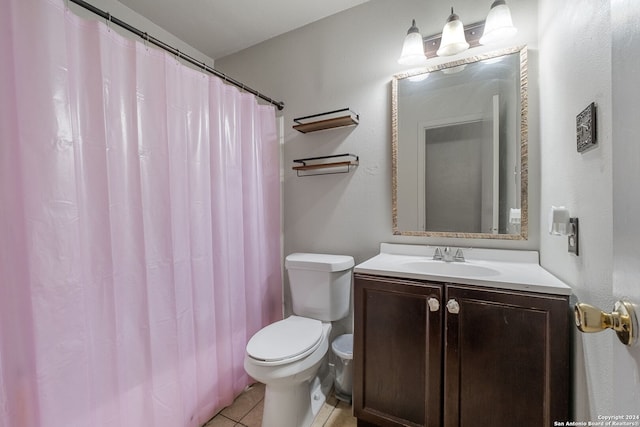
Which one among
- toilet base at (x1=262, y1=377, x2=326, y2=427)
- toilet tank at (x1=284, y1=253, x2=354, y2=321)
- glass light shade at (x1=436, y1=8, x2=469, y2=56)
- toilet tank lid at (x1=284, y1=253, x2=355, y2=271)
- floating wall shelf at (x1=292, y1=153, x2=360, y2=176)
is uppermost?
glass light shade at (x1=436, y1=8, x2=469, y2=56)

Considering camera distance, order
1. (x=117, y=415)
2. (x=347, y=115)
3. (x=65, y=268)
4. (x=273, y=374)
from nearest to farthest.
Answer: (x=65, y=268), (x=117, y=415), (x=273, y=374), (x=347, y=115)

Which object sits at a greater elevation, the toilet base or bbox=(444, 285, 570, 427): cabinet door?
bbox=(444, 285, 570, 427): cabinet door

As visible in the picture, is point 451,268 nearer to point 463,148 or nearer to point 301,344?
point 463,148

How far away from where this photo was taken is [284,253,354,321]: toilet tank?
1.58 meters

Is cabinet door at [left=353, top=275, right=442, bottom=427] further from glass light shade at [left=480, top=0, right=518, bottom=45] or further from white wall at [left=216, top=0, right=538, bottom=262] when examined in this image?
glass light shade at [left=480, top=0, right=518, bottom=45]

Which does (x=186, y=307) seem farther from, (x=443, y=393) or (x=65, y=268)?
(x=443, y=393)

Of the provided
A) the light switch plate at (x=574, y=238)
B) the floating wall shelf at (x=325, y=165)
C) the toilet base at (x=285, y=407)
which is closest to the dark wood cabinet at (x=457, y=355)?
the light switch plate at (x=574, y=238)

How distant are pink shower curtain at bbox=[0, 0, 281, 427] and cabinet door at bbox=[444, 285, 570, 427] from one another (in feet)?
3.97

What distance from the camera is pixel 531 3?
1.33 metres

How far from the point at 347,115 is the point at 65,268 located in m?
1.54

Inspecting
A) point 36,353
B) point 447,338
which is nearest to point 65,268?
point 36,353

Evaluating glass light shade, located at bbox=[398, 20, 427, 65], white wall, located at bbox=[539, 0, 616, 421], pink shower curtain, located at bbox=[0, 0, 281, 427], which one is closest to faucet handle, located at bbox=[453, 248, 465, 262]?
white wall, located at bbox=[539, 0, 616, 421]

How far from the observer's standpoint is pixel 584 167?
83 cm

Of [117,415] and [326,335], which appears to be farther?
[326,335]
